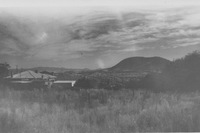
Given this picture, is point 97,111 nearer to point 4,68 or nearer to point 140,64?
point 140,64

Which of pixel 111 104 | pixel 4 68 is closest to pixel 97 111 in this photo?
pixel 111 104

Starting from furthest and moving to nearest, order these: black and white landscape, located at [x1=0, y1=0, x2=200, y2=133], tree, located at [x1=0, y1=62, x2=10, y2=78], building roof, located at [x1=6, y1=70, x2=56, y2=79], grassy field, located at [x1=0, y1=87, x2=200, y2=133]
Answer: building roof, located at [x1=6, y1=70, x2=56, y2=79], tree, located at [x1=0, y1=62, x2=10, y2=78], black and white landscape, located at [x1=0, y1=0, x2=200, y2=133], grassy field, located at [x1=0, y1=87, x2=200, y2=133]

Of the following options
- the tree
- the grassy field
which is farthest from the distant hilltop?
the tree

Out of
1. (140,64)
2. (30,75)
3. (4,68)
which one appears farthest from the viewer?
(30,75)

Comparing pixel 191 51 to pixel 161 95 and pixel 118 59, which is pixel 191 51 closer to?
pixel 161 95

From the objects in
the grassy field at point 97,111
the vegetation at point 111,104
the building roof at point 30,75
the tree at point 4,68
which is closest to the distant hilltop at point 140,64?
the vegetation at point 111,104

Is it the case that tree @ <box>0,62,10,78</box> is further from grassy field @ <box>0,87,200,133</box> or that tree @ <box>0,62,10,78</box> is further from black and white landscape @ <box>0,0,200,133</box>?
grassy field @ <box>0,87,200,133</box>
